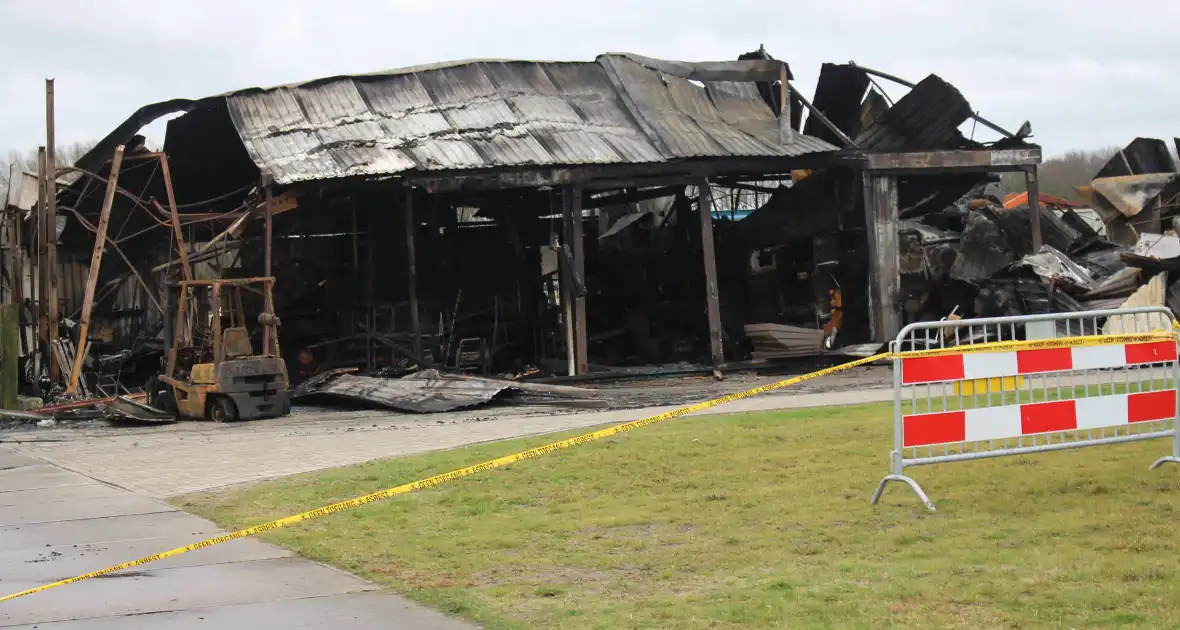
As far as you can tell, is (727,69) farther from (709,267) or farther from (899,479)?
(899,479)

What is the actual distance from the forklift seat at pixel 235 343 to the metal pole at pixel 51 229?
422 centimetres

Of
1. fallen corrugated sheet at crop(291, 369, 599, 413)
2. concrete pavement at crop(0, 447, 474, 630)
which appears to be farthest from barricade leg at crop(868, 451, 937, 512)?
fallen corrugated sheet at crop(291, 369, 599, 413)

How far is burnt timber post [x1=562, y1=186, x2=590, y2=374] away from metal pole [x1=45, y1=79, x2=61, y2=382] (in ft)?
29.8

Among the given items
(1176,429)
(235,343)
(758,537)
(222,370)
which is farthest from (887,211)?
(758,537)

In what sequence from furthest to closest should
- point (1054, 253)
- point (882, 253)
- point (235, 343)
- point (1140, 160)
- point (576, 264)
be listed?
1. point (1140, 160)
2. point (1054, 253)
3. point (882, 253)
4. point (576, 264)
5. point (235, 343)

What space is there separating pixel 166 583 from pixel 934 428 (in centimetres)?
526

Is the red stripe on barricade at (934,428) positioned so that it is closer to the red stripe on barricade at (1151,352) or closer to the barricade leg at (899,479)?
the barricade leg at (899,479)

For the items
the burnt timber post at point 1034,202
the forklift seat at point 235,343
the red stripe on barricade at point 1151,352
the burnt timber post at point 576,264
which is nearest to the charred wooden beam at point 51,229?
the forklift seat at point 235,343

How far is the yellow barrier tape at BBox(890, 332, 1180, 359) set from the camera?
898 cm

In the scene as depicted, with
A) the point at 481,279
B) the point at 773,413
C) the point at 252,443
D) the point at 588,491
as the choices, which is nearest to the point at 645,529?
the point at 588,491

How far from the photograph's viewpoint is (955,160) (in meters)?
26.4

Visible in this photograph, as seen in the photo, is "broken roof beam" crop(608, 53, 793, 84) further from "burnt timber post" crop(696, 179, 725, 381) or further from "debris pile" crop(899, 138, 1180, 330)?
"debris pile" crop(899, 138, 1180, 330)

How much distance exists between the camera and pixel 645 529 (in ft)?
29.5

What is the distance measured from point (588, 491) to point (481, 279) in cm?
1757
